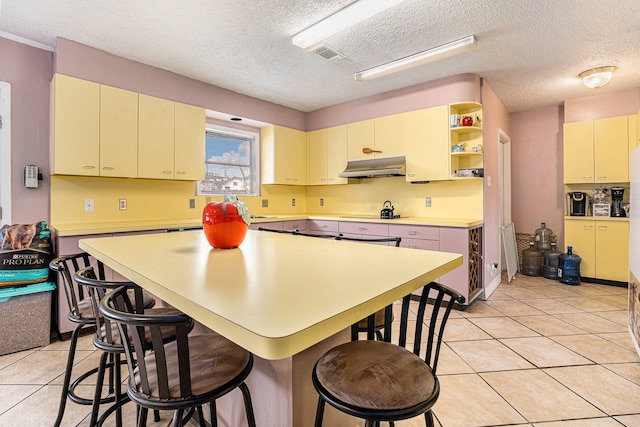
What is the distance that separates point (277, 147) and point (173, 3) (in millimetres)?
2504

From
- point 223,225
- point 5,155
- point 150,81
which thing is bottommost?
point 223,225

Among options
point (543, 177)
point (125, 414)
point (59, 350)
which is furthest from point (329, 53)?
point (543, 177)

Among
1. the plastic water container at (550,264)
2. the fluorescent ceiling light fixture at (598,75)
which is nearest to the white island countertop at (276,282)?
the fluorescent ceiling light fixture at (598,75)

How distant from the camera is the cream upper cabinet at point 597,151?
4016 mm

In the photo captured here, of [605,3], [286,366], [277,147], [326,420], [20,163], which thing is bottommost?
[326,420]

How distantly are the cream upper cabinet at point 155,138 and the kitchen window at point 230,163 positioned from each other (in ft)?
2.35

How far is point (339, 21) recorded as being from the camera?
2422mm

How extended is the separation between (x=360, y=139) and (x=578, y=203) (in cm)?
314

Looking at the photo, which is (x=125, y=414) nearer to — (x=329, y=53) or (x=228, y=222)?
(x=228, y=222)

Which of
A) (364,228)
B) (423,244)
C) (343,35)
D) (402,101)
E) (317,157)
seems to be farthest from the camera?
(317,157)

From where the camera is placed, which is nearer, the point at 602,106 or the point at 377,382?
the point at 377,382

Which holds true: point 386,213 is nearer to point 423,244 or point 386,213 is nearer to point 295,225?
point 423,244

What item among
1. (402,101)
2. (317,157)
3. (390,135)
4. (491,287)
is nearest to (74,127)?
(317,157)

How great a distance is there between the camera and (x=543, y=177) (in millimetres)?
4867
